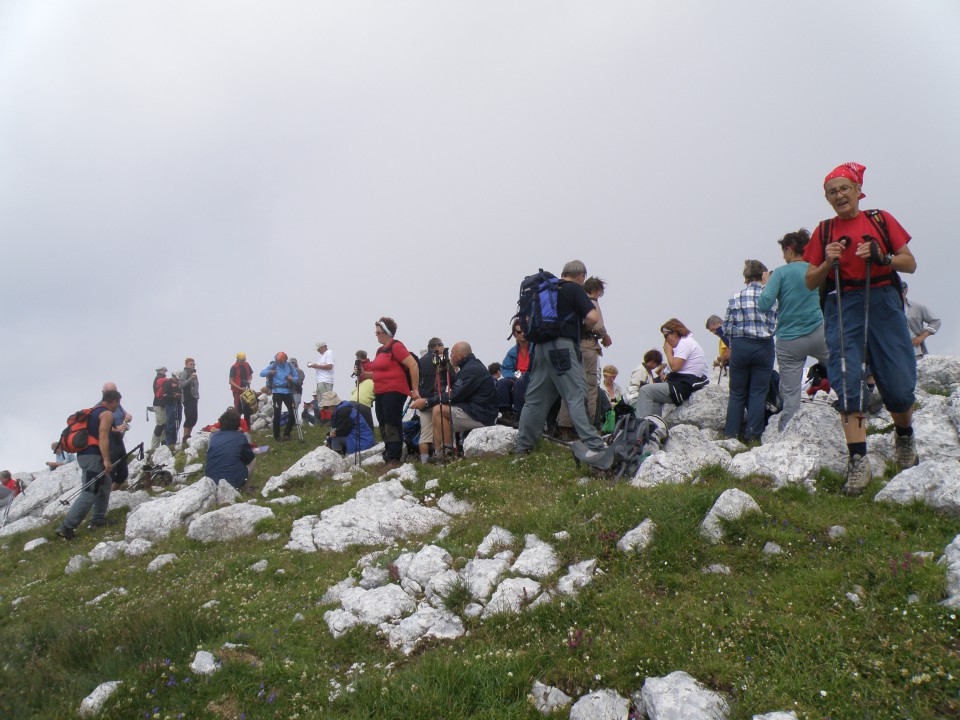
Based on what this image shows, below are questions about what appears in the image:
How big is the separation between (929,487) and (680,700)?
13.8 ft

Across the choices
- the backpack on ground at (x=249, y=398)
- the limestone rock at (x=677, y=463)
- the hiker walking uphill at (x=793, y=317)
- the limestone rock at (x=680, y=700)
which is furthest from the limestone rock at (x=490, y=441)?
the backpack on ground at (x=249, y=398)

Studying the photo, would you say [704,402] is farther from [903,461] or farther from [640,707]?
[640,707]

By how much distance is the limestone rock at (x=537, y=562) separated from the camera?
7270 millimetres

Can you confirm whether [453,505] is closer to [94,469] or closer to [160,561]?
[160,561]

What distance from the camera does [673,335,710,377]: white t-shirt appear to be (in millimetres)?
13977

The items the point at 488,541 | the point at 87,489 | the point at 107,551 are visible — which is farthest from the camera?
the point at 87,489

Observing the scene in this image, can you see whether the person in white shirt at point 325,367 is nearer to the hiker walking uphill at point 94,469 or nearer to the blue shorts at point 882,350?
the hiker walking uphill at point 94,469

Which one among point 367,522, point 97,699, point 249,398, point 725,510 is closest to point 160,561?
point 367,522

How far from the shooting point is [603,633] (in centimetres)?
595

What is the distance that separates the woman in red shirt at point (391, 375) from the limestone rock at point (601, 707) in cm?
966

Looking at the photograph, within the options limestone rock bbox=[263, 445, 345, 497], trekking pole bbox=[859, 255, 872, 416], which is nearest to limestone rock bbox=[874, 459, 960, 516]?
trekking pole bbox=[859, 255, 872, 416]

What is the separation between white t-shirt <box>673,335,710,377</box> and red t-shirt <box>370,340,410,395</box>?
5965mm

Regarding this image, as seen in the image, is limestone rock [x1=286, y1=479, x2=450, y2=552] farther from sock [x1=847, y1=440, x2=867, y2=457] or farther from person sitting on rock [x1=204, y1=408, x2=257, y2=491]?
sock [x1=847, y1=440, x2=867, y2=457]

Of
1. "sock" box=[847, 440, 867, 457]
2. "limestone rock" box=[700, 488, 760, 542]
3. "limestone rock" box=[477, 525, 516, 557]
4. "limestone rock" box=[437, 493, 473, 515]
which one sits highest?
"sock" box=[847, 440, 867, 457]
